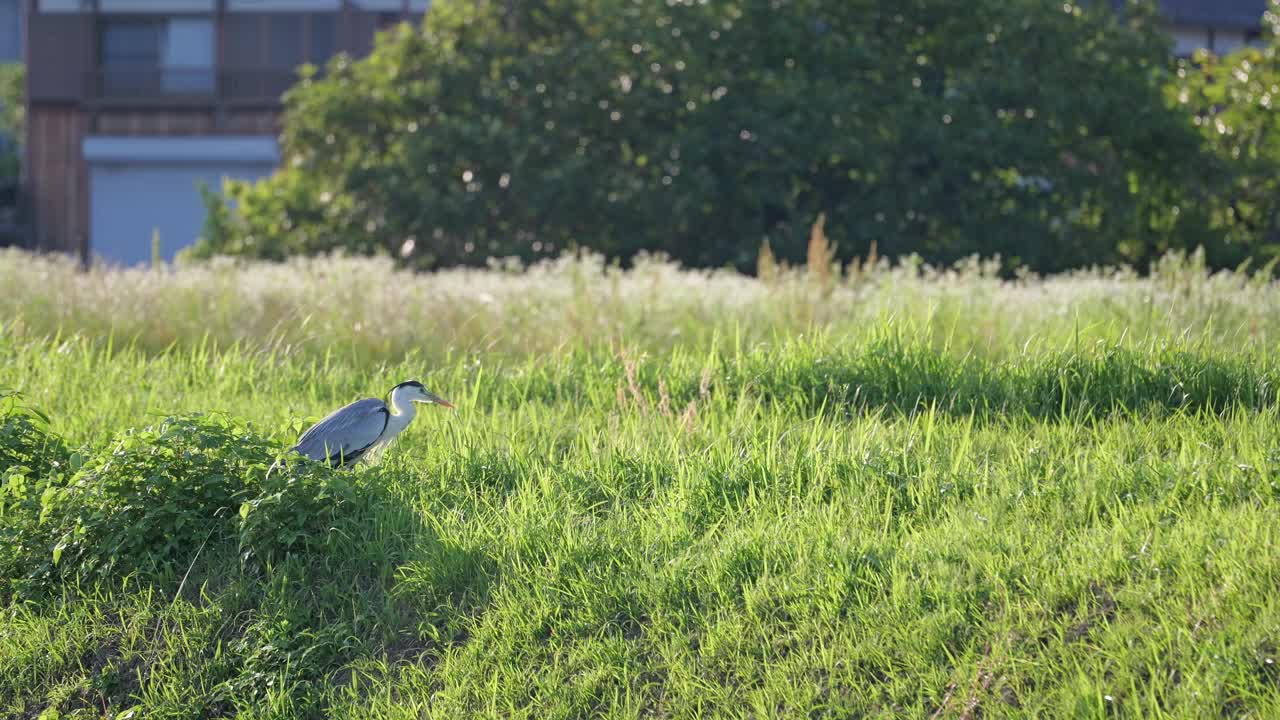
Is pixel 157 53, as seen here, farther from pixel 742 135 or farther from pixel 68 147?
pixel 742 135

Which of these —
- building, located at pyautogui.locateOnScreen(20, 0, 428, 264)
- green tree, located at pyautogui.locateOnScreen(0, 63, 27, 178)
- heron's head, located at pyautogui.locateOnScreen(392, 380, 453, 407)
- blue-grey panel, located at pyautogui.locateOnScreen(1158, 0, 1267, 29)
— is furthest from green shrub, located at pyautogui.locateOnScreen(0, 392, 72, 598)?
green tree, located at pyautogui.locateOnScreen(0, 63, 27, 178)

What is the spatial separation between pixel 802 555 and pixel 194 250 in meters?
16.0

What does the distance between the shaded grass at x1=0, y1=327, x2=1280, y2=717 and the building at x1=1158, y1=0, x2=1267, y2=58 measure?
92.0 feet

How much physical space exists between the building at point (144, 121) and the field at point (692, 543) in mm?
25433

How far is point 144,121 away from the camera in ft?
106

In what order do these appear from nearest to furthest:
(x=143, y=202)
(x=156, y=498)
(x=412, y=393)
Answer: (x=156, y=498), (x=412, y=393), (x=143, y=202)

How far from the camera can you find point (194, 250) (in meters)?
19.0

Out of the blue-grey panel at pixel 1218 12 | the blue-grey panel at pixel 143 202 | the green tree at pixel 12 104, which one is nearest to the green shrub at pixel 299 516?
the blue-grey panel at pixel 143 202

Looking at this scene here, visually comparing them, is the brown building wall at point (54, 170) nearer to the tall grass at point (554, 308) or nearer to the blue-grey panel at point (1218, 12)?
the tall grass at point (554, 308)

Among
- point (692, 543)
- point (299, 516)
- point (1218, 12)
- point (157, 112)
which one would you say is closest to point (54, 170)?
point (157, 112)

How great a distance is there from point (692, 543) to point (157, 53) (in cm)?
3221

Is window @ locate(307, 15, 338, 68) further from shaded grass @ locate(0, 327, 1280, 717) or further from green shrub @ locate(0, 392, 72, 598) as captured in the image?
shaded grass @ locate(0, 327, 1280, 717)

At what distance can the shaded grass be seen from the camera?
163 inches

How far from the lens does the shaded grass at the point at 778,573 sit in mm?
4148
